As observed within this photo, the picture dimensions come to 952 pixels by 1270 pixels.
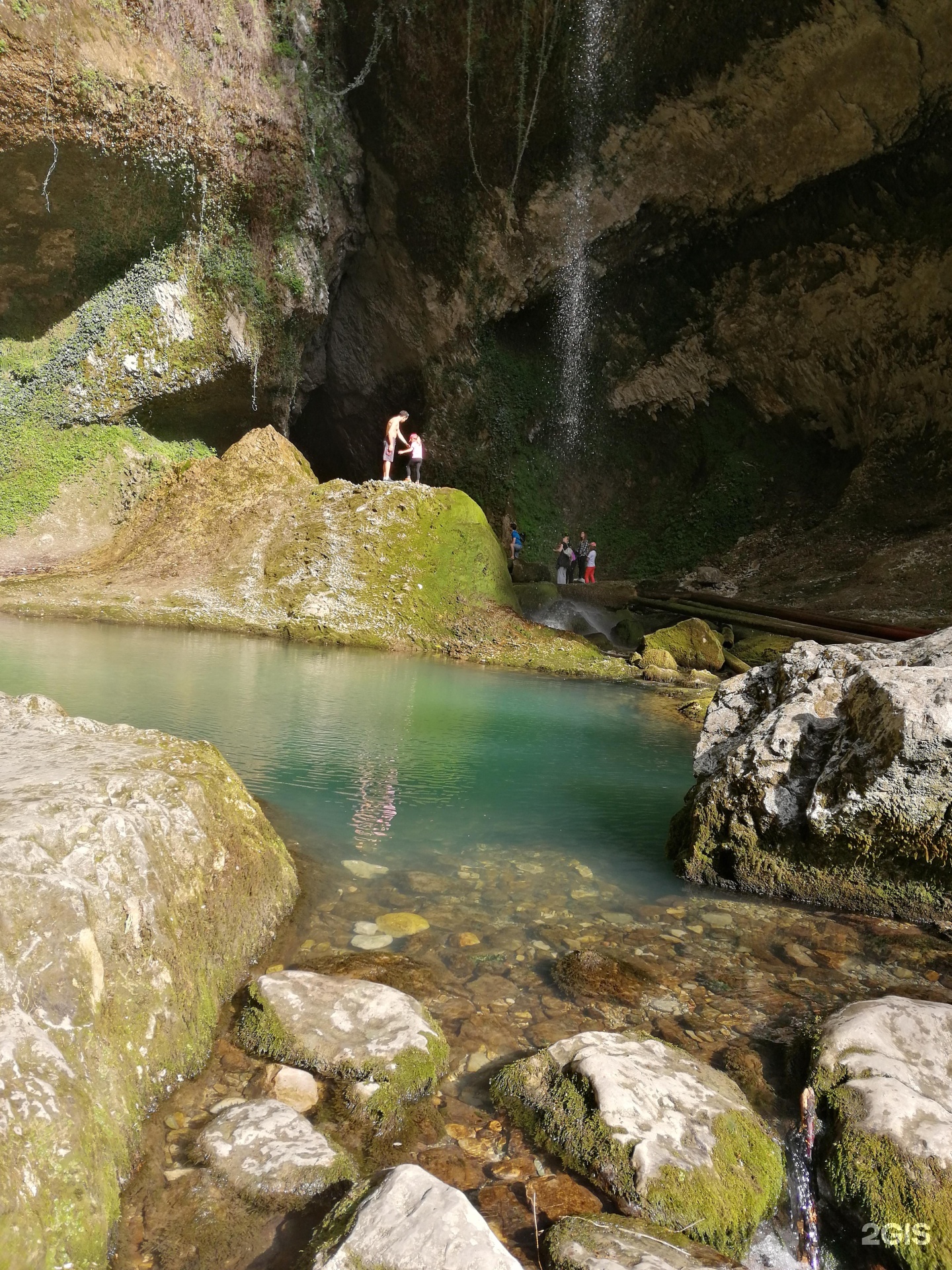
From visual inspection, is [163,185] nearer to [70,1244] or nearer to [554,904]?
[554,904]

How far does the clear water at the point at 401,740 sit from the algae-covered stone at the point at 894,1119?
1512 millimetres

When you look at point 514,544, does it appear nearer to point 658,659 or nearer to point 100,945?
point 658,659

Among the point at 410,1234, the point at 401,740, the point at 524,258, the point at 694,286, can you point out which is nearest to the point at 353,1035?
the point at 410,1234

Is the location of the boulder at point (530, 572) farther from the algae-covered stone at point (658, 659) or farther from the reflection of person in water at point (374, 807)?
the reflection of person in water at point (374, 807)

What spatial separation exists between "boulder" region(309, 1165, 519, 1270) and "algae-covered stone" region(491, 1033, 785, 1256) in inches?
19.8

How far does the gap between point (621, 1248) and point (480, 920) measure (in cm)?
178

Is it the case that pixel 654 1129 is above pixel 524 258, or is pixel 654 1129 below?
below

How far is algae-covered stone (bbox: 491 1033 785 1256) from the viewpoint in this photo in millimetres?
1912

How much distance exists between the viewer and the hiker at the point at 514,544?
66.7ft

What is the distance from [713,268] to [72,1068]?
68.3ft

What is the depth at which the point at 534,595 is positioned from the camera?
14.6 metres

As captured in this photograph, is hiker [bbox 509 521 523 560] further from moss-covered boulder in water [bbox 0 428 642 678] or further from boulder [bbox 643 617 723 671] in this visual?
boulder [bbox 643 617 723 671]

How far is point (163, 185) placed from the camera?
14922 mm

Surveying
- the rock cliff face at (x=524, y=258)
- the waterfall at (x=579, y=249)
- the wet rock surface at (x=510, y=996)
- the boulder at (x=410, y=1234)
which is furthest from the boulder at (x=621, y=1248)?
the waterfall at (x=579, y=249)
